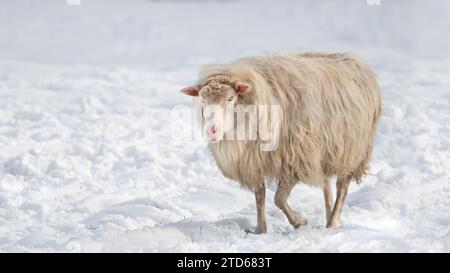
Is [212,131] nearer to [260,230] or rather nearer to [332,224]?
[260,230]

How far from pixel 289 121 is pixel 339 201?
140 cm

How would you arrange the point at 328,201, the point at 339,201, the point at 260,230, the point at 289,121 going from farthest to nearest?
the point at 328,201 < the point at 339,201 < the point at 260,230 < the point at 289,121

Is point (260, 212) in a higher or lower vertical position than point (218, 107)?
lower

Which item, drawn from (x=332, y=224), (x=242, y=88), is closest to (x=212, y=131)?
(x=242, y=88)

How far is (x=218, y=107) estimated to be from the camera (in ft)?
22.3

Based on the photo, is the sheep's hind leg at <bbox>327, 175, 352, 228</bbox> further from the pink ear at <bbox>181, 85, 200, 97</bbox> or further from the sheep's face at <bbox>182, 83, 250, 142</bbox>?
the pink ear at <bbox>181, 85, 200, 97</bbox>

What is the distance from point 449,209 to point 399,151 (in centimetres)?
309

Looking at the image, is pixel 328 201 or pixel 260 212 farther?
pixel 328 201

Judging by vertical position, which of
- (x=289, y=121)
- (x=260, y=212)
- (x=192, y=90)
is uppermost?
(x=192, y=90)

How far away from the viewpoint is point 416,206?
9.06 m

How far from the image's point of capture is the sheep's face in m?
6.75

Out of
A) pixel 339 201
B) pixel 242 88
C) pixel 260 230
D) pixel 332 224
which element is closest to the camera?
pixel 242 88

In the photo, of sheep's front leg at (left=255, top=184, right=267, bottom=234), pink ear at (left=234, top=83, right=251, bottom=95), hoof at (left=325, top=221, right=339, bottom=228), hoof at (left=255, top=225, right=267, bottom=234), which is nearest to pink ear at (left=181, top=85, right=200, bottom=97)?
pink ear at (left=234, top=83, right=251, bottom=95)
